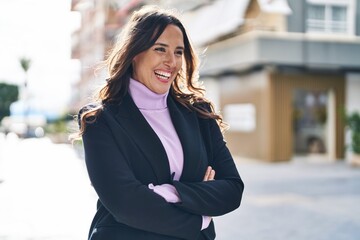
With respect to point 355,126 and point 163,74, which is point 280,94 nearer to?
point 355,126

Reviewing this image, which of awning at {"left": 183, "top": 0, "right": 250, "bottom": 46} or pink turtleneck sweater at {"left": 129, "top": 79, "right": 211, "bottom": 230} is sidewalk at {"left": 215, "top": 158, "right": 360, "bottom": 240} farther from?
awning at {"left": 183, "top": 0, "right": 250, "bottom": 46}

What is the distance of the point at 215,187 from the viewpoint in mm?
2016

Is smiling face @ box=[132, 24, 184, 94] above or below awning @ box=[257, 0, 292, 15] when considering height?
below

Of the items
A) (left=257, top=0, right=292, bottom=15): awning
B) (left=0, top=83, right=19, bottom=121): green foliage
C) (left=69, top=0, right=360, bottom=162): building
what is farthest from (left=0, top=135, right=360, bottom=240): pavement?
(left=0, top=83, right=19, bottom=121): green foliage

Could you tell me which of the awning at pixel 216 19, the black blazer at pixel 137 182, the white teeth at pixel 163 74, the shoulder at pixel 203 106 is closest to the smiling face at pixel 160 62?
the white teeth at pixel 163 74

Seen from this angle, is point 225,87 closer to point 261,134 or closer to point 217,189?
point 261,134

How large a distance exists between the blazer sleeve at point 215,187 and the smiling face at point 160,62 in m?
0.27

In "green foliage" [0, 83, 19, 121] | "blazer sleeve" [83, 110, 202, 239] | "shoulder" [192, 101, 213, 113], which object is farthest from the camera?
"green foliage" [0, 83, 19, 121]

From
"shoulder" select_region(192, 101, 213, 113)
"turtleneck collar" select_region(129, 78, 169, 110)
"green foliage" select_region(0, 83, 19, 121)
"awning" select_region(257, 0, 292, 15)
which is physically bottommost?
"green foliage" select_region(0, 83, 19, 121)

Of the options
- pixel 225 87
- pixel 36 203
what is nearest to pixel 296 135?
pixel 225 87

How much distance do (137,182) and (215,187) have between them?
32 cm

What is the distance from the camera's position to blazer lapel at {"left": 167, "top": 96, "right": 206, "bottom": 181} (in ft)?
6.43

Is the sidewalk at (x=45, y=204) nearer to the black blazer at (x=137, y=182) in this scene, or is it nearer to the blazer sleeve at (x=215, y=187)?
the blazer sleeve at (x=215, y=187)

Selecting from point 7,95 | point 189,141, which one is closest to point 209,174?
point 189,141
